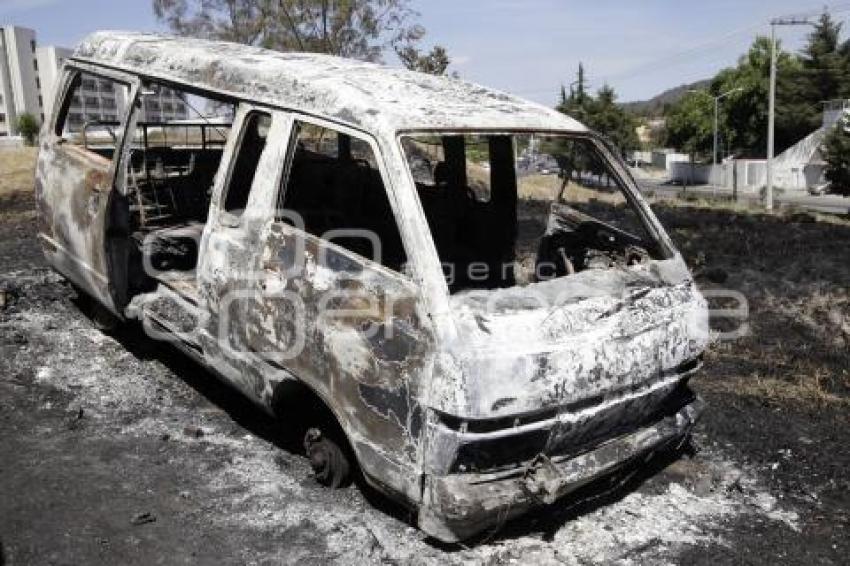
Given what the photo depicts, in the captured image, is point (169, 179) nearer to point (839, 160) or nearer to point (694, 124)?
point (839, 160)

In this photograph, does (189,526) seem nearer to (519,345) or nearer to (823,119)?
(519,345)

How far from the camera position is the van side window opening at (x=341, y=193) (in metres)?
3.79

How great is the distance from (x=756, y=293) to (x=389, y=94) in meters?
4.88

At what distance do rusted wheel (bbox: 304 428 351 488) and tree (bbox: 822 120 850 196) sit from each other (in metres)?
36.6

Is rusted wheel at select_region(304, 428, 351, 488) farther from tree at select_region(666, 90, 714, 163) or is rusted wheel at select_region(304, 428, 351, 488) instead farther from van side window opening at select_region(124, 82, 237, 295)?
tree at select_region(666, 90, 714, 163)

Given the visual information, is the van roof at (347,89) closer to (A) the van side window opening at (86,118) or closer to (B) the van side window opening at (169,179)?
(B) the van side window opening at (169,179)

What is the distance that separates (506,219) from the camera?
485cm

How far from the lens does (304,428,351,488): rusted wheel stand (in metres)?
3.77

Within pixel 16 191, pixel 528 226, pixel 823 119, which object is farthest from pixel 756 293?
pixel 823 119

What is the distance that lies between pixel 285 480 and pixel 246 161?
1.71m

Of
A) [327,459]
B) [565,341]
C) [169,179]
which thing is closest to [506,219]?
[565,341]

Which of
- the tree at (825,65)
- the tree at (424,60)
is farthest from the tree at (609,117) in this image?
the tree at (424,60)

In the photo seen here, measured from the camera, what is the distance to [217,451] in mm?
4242

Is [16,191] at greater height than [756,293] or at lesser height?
greater
